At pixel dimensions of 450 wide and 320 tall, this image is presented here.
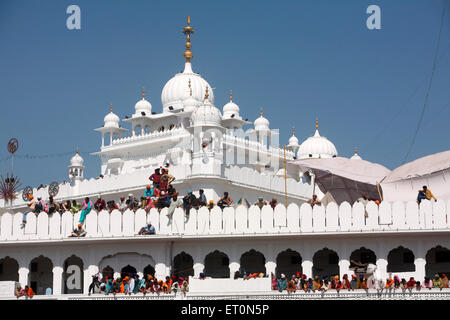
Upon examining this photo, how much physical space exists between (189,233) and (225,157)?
16863 mm

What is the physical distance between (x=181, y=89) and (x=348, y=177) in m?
22.3

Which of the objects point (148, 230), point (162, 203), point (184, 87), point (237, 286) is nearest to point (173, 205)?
point (162, 203)

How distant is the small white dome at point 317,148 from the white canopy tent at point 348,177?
22825 mm

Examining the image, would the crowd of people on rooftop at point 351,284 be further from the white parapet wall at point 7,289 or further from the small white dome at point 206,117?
the small white dome at point 206,117

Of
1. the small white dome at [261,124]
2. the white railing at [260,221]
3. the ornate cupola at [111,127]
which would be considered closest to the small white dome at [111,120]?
the ornate cupola at [111,127]

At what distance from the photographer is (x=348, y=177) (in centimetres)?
3747

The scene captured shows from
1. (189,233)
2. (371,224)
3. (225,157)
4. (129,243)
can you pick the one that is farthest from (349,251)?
(225,157)

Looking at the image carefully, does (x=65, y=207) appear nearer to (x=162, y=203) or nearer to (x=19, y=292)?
(x=19, y=292)

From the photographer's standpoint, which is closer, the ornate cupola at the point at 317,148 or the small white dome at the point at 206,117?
the small white dome at the point at 206,117

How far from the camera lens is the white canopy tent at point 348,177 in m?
37.3

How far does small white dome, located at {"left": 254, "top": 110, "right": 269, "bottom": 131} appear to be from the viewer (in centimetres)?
5884

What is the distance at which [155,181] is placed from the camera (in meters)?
34.3

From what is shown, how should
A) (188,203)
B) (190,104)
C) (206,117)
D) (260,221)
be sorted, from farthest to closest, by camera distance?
(190,104)
(206,117)
(188,203)
(260,221)

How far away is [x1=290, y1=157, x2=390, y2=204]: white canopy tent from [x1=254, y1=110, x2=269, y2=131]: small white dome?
20153 millimetres
